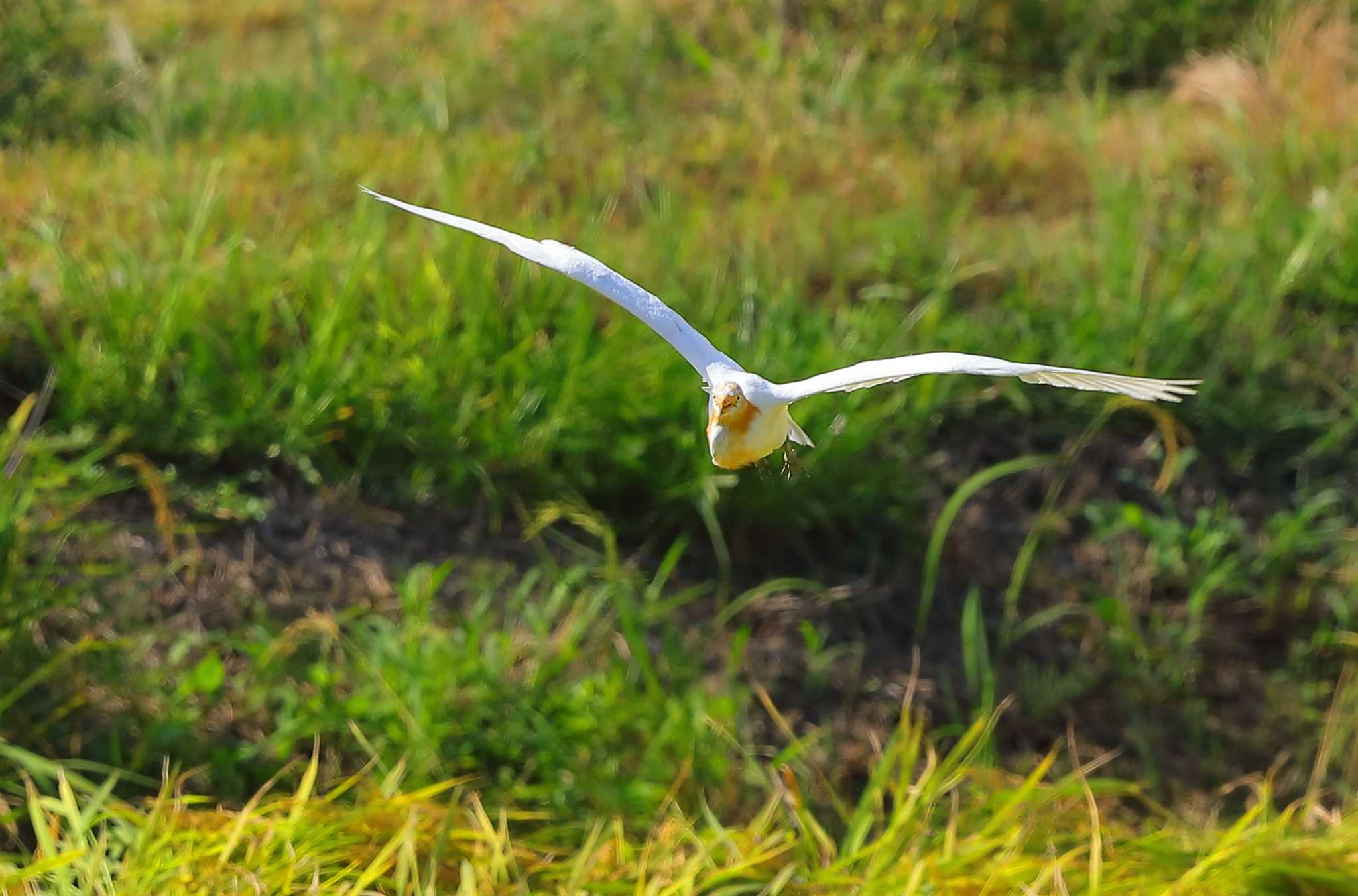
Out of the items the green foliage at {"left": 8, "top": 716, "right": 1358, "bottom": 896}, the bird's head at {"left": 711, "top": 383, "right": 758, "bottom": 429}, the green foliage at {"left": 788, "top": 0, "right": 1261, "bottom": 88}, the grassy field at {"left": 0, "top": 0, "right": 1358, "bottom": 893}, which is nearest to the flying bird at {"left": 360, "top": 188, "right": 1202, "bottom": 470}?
the bird's head at {"left": 711, "top": 383, "right": 758, "bottom": 429}

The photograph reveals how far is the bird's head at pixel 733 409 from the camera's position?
1.06 meters

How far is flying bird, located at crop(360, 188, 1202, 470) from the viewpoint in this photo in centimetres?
104

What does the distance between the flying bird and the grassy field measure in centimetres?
82

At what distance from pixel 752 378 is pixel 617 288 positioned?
8.1 inches

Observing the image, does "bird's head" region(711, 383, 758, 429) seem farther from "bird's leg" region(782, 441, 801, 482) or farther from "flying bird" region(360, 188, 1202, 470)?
"bird's leg" region(782, 441, 801, 482)

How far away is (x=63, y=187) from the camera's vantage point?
11.0 ft

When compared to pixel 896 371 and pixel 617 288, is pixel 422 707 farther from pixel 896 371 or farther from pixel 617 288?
pixel 896 371

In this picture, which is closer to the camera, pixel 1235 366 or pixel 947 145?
pixel 1235 366

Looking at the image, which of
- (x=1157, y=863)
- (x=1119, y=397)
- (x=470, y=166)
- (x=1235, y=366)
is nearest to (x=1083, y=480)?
(x=1119, y=397)

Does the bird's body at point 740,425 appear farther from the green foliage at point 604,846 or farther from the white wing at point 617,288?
the green foliage at point 604,846

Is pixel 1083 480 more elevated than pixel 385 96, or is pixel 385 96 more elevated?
pixel 385 96

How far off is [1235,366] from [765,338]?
1.32 meters

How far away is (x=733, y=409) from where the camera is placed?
1059 millimetres

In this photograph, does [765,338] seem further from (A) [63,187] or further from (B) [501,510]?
(A) [63,187]
